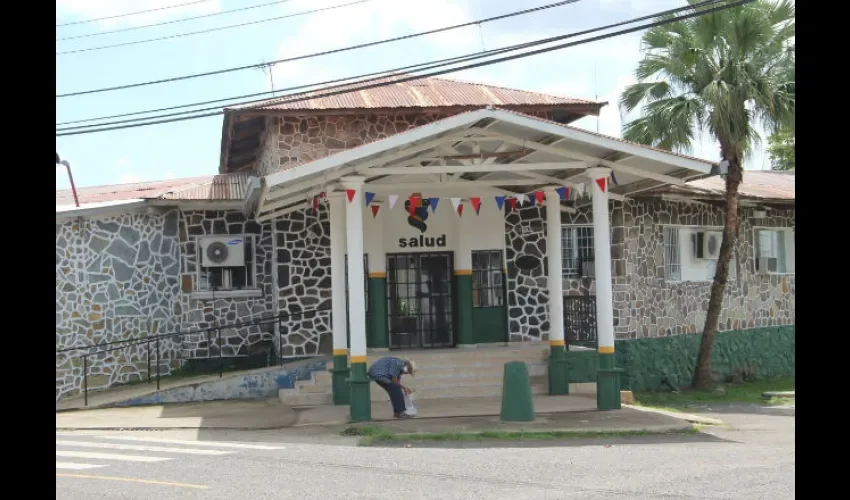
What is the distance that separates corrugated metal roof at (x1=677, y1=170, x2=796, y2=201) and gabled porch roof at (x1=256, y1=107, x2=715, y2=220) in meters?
4.16

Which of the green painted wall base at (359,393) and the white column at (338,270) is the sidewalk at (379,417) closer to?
the green painted wall base at (359,393)

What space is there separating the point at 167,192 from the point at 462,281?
6.35m

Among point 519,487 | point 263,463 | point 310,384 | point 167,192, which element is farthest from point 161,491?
point 167,192

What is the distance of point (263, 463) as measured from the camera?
11.6 metres

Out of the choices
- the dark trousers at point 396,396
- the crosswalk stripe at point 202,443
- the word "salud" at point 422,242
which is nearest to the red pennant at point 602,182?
the dark trousers at point 396,396

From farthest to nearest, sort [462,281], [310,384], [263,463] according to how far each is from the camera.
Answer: [462,281], [310,384], [263,463]

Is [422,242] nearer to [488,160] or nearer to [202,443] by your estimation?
[488,160]

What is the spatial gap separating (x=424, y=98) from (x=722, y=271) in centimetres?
726

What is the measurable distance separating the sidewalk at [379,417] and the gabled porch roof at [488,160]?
11.6 ft

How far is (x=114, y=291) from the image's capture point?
20453 mm
